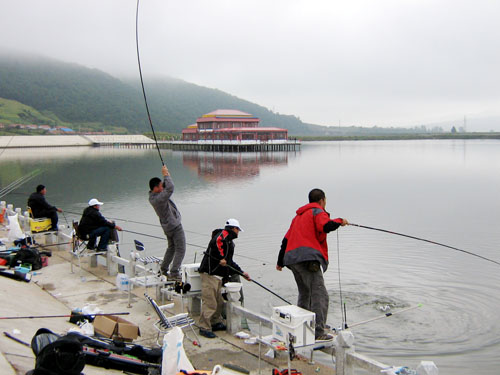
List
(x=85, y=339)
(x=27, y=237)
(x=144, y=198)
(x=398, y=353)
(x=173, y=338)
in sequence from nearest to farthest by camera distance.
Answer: (x=173, y=338) < (x=85, y=339) < (x=398, y=353) < (x=27, y=237) < (x=144, y=198)

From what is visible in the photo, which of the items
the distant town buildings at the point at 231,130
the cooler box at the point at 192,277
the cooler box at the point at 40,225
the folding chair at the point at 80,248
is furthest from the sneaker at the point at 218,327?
the distant town buildings at the point at 231,130

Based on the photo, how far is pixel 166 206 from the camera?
7.75 meters

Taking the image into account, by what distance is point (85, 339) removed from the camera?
17.3 ft

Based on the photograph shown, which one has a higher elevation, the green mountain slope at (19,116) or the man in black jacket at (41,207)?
the green mountain slope at (19,116)

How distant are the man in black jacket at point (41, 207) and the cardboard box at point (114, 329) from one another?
6.20 m

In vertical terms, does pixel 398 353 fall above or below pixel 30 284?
below

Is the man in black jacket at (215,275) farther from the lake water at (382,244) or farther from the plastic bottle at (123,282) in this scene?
the lake water at (382,244)

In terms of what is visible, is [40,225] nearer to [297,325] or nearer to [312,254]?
[312,254]

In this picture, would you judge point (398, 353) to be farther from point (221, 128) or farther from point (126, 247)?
point (221, 128)

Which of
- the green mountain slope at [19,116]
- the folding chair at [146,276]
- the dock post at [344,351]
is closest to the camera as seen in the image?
the dock post at [344,351]

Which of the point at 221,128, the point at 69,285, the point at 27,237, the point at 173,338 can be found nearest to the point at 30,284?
the point at 69,285

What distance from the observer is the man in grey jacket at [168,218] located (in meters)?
7.62

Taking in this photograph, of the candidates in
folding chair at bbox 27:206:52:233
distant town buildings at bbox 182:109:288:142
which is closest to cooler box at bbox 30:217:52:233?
folding chair at bbox 27:206:52:233

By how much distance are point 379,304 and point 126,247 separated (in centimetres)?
829
